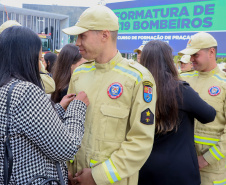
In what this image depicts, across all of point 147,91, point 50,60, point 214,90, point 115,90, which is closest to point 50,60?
point 50,60

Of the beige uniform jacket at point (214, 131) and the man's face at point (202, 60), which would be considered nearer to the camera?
the beige uniform jacket at point (214, 131)

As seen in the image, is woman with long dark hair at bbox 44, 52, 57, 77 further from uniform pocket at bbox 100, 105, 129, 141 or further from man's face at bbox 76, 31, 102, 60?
uniform pocket at bbox 100, 105, 129, 141

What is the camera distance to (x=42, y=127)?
52.1 inches

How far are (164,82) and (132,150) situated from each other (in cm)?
71

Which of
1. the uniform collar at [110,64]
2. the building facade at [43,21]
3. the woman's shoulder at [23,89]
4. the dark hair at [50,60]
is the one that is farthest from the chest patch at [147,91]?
the building facade at [43,21]

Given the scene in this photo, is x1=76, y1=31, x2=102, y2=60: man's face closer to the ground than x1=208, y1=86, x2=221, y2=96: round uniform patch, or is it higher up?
higher up

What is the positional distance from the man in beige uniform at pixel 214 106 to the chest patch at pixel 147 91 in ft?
4.04

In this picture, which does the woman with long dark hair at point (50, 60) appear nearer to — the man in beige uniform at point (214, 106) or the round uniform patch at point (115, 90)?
the man in beige uniform at point (214, 106)

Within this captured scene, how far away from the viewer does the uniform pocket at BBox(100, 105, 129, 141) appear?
5.54 feet

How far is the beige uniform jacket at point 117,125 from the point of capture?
162cm

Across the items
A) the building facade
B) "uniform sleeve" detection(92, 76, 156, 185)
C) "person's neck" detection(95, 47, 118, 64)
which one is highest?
the building facade

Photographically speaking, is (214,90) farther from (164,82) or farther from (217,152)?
(164,82)

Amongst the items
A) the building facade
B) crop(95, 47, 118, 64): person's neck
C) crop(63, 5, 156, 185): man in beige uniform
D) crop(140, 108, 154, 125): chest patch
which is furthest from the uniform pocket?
the building facade

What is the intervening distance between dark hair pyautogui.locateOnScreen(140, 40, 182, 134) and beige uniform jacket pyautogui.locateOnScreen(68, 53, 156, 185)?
0.33 metres
